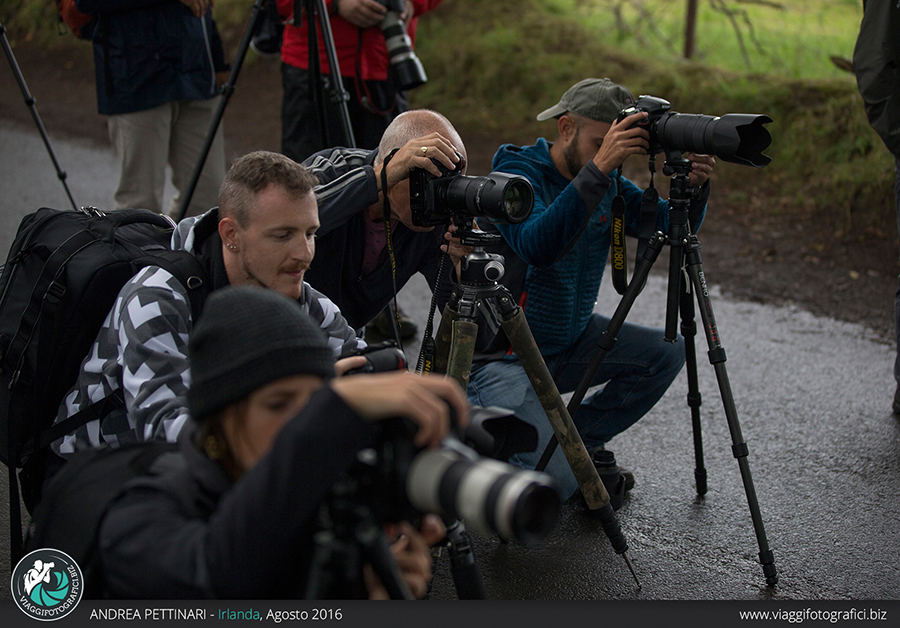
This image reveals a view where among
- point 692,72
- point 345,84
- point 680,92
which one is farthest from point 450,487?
point 692,72

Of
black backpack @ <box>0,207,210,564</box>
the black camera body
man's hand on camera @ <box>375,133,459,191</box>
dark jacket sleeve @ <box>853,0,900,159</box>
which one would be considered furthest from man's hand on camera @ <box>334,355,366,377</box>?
dark jacket sleeve @ <box>853,0,900,159</box>

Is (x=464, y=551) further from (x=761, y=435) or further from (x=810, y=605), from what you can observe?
(x=761, y=435)

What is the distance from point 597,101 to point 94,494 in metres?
2.46

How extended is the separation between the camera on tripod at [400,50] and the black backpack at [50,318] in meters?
2.24

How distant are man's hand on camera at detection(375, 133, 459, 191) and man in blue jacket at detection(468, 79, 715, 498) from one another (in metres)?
0.53

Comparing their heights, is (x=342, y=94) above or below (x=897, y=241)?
above

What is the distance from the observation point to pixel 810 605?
105 inches

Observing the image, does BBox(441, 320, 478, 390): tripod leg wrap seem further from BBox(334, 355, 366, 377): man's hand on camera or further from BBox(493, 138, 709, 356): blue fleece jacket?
BBox(334, 355, 366, 377): man's hand on camera

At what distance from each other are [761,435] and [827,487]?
1.55 ft

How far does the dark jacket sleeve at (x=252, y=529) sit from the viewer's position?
1.29 metres

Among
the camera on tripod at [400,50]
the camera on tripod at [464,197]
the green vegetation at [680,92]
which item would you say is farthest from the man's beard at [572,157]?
the green vegetation at [680,92]

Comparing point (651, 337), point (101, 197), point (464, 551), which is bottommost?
point (101, 197)

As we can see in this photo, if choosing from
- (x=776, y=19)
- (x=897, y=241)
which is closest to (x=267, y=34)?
(x=897, y=241)

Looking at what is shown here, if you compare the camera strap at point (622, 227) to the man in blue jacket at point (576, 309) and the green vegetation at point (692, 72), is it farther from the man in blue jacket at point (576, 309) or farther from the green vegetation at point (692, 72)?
the green vegetation at point (692, 72)
